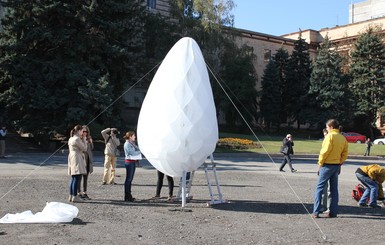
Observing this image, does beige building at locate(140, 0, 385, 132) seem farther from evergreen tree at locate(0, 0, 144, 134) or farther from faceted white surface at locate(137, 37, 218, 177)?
faceted white surface at locate(137, 37, 218, 177)

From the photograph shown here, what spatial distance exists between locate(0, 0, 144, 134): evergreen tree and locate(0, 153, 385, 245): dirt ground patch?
470 inches

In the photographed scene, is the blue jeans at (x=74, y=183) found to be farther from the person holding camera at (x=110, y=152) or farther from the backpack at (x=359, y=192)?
the backpack at (x=359, y=192)

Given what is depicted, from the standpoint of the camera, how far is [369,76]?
54.4 metres

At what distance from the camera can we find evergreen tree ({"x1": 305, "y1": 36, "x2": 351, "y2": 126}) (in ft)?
171

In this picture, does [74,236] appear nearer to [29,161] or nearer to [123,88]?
[29,161]

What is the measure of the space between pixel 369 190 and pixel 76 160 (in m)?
6.97

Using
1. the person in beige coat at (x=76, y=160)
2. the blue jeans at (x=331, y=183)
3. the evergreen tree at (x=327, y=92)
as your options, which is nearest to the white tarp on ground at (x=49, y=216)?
the person in beige coat at (x=76, y=160)

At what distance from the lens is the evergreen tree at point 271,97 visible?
54.4 meters

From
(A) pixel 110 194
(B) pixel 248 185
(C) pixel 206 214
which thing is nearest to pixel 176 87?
(C) pixel 206 214

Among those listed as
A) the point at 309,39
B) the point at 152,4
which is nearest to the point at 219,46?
the point at 152,4

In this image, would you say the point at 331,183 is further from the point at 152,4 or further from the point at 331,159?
the point at 152,4

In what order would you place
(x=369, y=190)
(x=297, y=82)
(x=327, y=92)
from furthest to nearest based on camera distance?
(x=297, y=82) → (x=327, y=92) → (x=369, y=190)

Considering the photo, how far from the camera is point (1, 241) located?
6.85 m

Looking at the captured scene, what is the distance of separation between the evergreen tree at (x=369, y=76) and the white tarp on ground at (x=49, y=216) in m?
50.8
